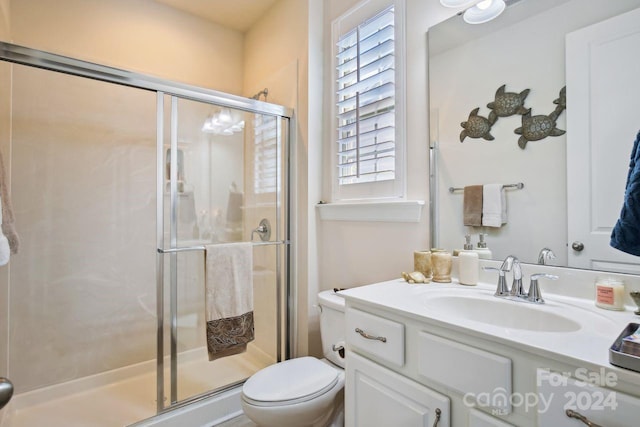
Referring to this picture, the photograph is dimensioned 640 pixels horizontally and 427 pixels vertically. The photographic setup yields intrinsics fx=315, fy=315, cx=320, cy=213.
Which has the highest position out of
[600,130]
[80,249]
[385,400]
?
[600,130]

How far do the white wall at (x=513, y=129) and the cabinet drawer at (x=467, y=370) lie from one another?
58 cm

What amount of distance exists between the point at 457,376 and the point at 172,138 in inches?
66.3

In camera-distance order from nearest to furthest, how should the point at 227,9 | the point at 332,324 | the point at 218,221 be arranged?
the point at 332,324
the point at 218,221
the point at 227,9

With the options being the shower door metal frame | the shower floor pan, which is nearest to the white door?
the shower door metal frame

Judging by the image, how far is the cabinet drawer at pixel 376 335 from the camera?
3.17 feet

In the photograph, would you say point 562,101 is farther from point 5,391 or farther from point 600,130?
point 5,391

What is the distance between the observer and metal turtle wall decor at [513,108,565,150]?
3.68ft

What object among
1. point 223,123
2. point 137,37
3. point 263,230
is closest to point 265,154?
point 223,123

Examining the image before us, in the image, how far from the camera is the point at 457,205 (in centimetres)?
139

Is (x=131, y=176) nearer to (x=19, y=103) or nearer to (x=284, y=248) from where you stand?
(x=19, y=103)

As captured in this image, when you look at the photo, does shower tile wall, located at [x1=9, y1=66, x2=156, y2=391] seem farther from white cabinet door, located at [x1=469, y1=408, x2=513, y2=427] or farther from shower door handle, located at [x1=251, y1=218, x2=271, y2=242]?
white cabinet door, located at [x1=469, y1=408, x2=513, y2=427]

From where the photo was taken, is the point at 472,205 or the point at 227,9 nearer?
the point at 472,205

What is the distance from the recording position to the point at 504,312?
1.06m

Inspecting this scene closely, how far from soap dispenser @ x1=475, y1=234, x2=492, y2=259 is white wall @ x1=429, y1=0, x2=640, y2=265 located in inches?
0.9
